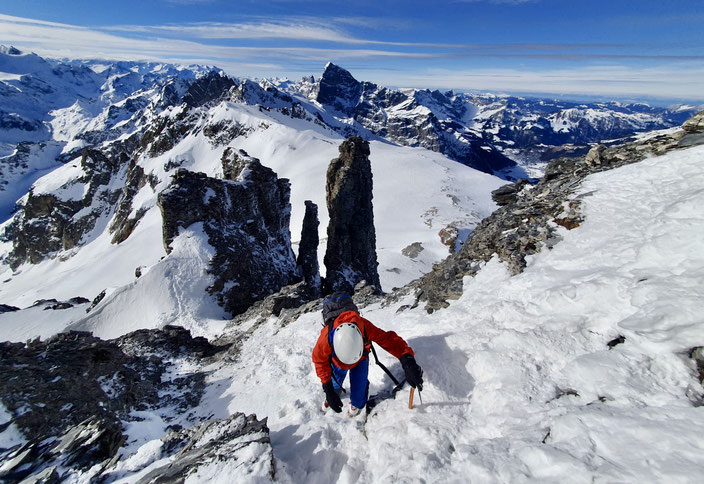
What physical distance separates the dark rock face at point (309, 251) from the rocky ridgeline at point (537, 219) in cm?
1995

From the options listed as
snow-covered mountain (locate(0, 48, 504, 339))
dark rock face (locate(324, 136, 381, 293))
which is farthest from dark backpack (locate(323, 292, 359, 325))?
snow-covered mountain (locate(0, 48, 504, 339))

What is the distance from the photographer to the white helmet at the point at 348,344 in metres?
5.75

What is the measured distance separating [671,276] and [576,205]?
4.28 m

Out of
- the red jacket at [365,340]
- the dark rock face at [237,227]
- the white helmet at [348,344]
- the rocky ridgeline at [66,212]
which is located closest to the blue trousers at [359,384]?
the red jacket at [365,340]

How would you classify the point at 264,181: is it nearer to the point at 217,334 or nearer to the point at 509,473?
the point at 217,334

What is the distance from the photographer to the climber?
19.0 feet

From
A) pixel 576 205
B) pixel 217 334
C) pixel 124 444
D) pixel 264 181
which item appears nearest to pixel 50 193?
pixel 264 181

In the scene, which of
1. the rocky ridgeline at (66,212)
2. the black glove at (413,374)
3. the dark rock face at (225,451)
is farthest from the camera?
the rocky ridgeline at (66,212)

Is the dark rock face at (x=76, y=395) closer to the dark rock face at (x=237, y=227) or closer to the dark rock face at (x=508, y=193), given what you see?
the dark rock face at (x=237, y=227)

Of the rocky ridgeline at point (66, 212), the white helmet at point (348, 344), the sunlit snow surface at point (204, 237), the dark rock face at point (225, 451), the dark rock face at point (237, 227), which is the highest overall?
the white helmet at point (348, 344)

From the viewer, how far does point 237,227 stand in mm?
26672

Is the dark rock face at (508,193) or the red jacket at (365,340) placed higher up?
the dark rock face at (508,193)

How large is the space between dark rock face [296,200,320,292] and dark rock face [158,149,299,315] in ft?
3.85

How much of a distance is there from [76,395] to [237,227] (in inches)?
679
